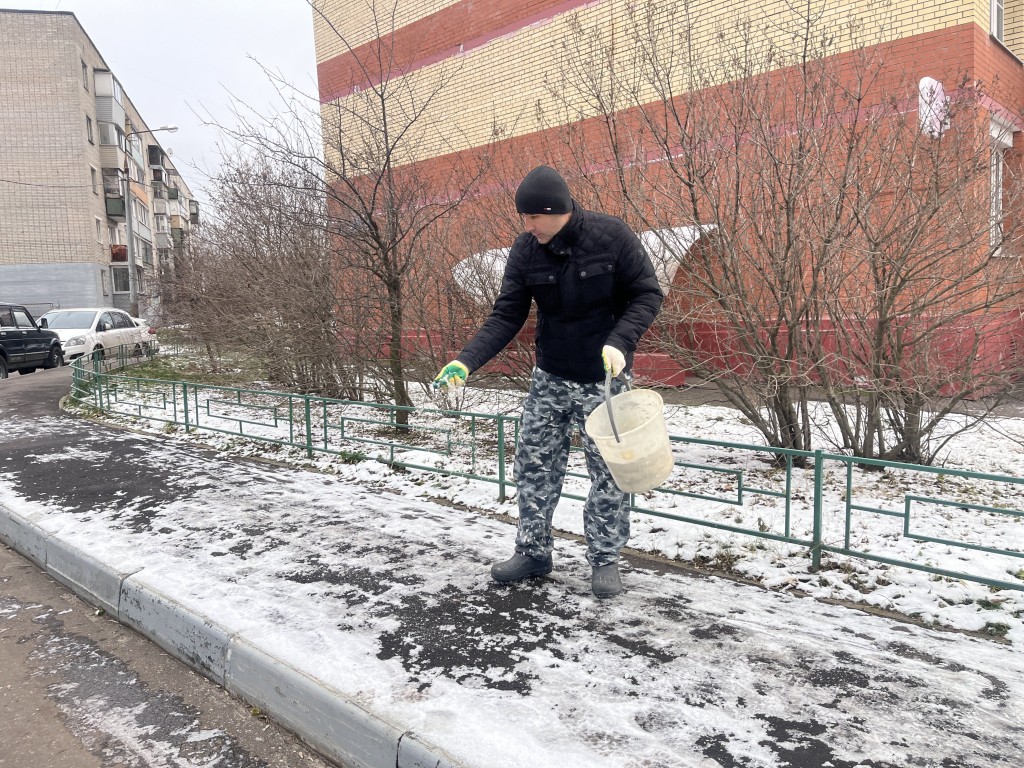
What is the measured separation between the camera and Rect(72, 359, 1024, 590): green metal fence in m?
3.75

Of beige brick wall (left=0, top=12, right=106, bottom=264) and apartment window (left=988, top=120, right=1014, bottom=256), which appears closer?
apartment window (left=988, top=120, right=1014, bottom=256)

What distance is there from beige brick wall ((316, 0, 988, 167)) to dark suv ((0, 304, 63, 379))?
9.25m

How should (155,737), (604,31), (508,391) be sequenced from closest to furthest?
(155,737) → (508,391) → (604,31)

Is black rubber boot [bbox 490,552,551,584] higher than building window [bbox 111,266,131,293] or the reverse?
the reverse

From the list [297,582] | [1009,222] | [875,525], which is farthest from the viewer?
[1009,222]

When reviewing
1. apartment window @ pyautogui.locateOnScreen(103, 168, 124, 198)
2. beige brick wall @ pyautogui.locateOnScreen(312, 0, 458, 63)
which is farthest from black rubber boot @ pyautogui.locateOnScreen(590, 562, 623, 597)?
apartment window @ pyautogui.locateOnScreen(103, 168, 124, 198)

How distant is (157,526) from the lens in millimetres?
4613

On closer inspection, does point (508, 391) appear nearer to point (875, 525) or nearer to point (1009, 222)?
point (875, 525)

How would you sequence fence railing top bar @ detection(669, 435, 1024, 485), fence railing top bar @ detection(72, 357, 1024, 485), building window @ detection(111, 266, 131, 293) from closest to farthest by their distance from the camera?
1. fence railing top bar @ detection(669, 435, 1024, 485)
2. fence railing top bar @ detection(72, 357, 1024, 485)
3. building window @ detection(111, 266, 131, 293)

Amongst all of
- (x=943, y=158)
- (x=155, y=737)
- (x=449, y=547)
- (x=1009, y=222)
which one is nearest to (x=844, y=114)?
(x=943, y=158)

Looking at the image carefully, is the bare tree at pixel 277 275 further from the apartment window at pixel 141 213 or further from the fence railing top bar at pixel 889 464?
the apartment window at pixel 141 213

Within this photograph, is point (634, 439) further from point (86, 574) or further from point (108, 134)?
point (108, 134)

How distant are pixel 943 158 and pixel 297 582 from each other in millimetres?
4951

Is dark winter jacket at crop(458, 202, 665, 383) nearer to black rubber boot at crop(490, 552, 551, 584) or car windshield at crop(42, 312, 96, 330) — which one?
black rubber boot at crop(490, 552, 551, 584)
